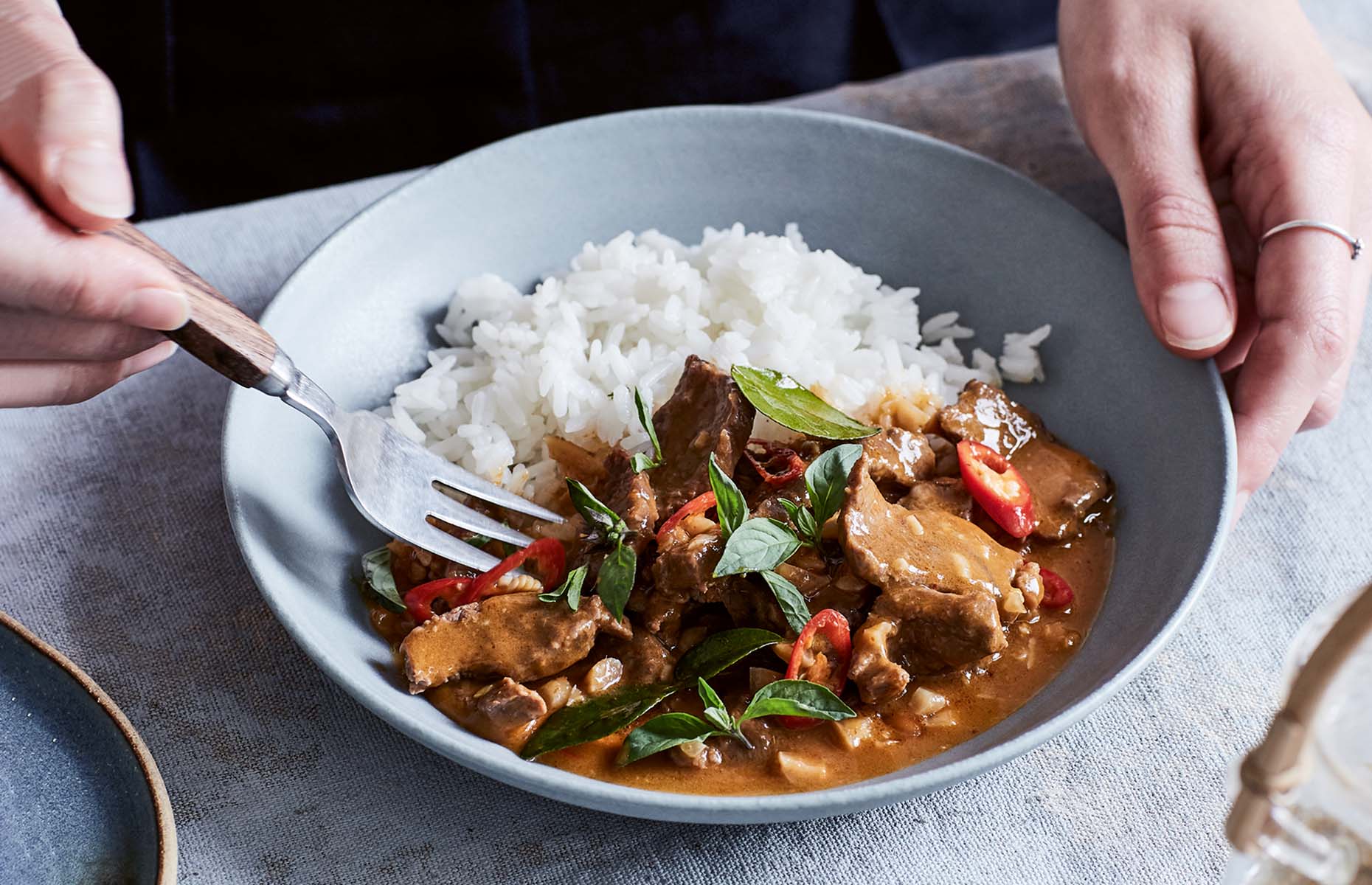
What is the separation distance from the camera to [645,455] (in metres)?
2.47

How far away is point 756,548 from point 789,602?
12cm

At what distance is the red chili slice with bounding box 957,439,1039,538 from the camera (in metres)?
2.43

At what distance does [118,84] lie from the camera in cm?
371

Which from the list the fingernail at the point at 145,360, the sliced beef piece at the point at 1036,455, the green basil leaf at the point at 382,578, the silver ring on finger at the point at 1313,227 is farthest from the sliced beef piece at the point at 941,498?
the fingernail at the point at 145,360

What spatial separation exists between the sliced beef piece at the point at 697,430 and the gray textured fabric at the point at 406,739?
710 mm

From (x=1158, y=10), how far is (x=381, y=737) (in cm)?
247

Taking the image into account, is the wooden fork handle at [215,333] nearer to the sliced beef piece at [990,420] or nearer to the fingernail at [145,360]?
the fingernail at [145,360]

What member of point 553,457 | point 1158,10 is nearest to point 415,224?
point 553,457

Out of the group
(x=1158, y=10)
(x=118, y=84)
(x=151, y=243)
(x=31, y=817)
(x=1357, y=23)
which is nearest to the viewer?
(x=31, y=817)

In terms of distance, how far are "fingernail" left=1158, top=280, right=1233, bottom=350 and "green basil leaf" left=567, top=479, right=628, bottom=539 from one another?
122cm

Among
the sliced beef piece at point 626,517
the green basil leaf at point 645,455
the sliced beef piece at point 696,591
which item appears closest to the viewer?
the sliced beef piece at point 696,591

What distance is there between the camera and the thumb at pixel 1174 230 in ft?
7.72

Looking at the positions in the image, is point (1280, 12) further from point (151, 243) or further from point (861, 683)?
point (151, 243)

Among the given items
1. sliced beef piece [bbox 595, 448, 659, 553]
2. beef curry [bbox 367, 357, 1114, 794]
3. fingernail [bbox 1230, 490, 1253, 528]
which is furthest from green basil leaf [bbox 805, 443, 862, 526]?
fingernail [bbox 1230, 490, 1253, 528]
